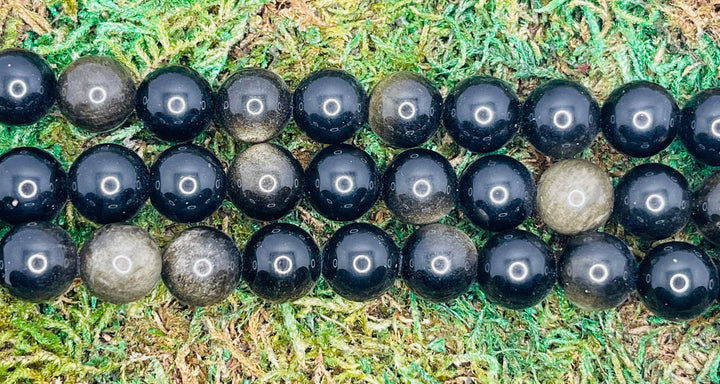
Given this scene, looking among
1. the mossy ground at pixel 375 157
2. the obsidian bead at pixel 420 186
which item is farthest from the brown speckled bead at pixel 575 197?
the obsidian bead at pixel 420 186

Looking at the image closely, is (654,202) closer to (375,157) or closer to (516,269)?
(516,269)

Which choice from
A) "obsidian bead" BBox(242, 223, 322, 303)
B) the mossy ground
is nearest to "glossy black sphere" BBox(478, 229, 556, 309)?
the mossy ground

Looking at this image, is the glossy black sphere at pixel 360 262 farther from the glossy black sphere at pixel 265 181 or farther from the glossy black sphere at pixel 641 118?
the glossy black sphere at pixel 641 118

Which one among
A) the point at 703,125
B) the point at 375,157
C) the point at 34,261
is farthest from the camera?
the point at 375,157

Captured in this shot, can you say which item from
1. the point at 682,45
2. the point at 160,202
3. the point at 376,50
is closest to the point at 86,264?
the point at 160,202

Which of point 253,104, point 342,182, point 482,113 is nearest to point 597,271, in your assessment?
point 482,113

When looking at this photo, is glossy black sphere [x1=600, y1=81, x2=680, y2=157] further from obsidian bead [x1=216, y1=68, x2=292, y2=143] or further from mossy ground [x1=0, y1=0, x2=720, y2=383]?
obsidian bead [x1=216, y1=68, x2=292, y2=143]

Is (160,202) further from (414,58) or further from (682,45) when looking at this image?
(682,45)

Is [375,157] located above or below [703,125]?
below
